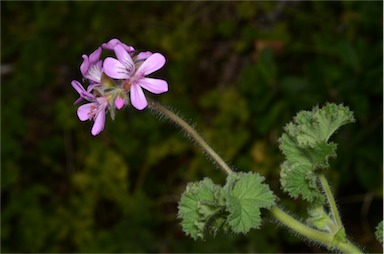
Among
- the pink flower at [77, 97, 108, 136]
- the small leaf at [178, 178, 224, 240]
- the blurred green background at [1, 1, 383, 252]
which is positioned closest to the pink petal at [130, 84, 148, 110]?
the pink flower at [77, 97, 108, 136]

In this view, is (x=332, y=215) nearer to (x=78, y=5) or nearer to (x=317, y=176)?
(x=317, y=176)

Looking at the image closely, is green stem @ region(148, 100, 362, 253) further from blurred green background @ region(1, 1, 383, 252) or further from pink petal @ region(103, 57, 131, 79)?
blurred green background @ region(1, 1, 383, 252)

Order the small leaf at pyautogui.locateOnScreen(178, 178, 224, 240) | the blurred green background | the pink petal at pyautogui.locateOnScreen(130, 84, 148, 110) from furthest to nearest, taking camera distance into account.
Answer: the blurred green background, the small leaf at pyautogui.locateOnScreen(178, 178, 224, 240), the pink petal at pyautogui.locateOnScreen(130, 84, 148, 110)

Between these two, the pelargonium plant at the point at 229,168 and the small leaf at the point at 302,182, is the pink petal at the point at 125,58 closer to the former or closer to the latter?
the pelargonium plant at the point at 229,168

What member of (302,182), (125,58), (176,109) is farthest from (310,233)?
(176,109)

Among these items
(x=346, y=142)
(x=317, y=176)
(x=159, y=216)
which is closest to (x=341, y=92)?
(x=346, y=142)

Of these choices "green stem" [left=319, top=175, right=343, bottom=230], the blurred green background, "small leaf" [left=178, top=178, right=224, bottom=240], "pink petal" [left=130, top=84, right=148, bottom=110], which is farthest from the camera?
the blurred green background

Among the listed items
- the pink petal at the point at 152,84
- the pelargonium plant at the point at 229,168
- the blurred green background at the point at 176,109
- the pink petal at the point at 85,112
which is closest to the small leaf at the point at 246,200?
the pelargonium plant at the point at 229,168

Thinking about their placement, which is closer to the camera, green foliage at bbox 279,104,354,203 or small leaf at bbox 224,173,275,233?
small leaf at bbox 224,173,275,233
